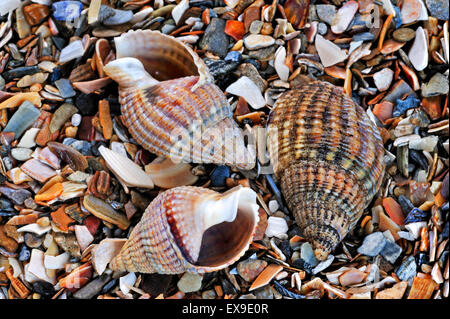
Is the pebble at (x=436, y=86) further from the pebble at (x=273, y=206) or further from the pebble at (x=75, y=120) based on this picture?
the pebble at (x=75, y=120)

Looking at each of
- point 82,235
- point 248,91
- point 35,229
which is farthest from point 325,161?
point 35,229

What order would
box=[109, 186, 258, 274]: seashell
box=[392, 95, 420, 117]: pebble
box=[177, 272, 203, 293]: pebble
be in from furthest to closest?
box=[392, 95, 420, 117]: pebble, box=[177, 272, 203, 293]: pebble, box=[109, 186, 258, 274]: seashell

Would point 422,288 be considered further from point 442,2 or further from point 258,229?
point 442,2

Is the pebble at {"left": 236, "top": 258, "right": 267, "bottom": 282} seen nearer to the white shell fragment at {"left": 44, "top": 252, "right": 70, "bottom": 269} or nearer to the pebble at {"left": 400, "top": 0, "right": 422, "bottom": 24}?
the white shell fragment at {"left": 44, "top": 252, "right": 70, "bottom": 269}

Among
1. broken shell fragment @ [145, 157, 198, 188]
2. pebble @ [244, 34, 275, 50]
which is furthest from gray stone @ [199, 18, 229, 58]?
broken shell fragment @ [145, 157, 198, 188]

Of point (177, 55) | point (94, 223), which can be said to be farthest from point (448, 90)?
point (94, 223)

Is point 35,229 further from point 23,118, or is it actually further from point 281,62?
point 281,62

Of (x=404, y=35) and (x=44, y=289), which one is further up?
(x=404, y=35)
